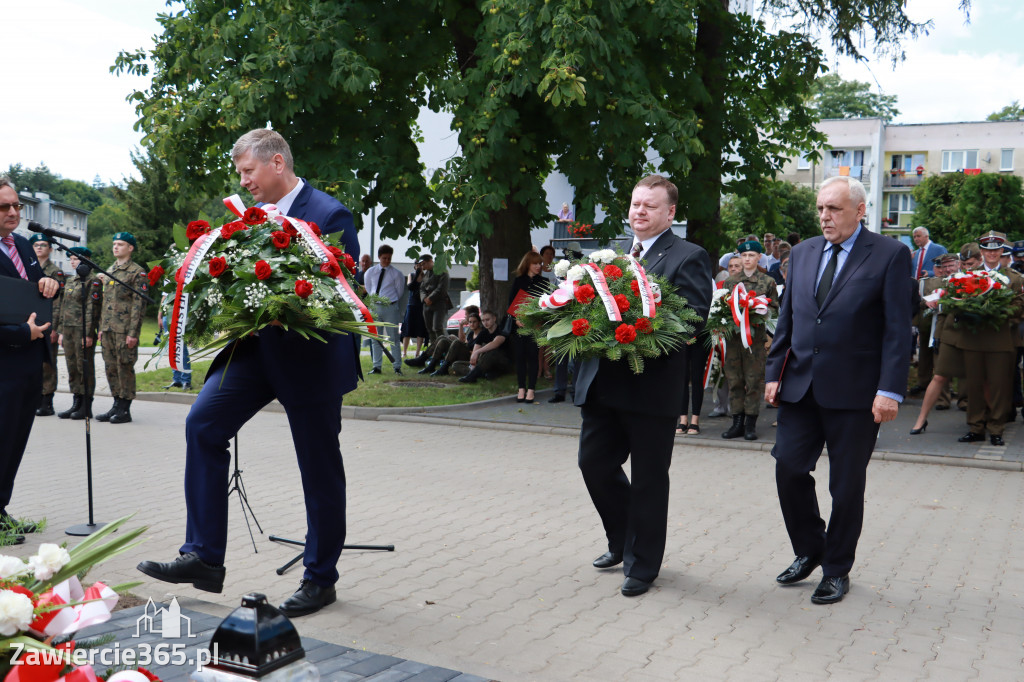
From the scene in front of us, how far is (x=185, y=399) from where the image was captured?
15344 millimetres

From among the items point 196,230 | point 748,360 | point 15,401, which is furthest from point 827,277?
point 748,360

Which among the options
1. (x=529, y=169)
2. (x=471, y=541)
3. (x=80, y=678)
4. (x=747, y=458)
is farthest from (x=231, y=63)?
(x=80, y=678)

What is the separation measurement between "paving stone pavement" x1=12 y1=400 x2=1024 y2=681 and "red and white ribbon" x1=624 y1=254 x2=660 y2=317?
1590 millimetres

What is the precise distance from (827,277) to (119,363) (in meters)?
10.2

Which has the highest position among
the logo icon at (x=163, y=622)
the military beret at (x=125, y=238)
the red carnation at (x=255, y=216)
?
the military beret at (x=125, y=238)

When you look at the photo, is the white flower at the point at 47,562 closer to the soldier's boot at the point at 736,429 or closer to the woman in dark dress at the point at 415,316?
the soldier's boot at the point at 736,429

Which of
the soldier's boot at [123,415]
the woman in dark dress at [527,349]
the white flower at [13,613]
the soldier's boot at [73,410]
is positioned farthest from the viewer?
the woman in dark dress at [527,349]

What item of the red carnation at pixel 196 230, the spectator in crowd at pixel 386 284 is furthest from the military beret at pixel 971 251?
the red carnation at pixel 196 230

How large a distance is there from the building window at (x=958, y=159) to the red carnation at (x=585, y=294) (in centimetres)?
7626

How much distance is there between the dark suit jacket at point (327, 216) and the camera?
15.9 ft

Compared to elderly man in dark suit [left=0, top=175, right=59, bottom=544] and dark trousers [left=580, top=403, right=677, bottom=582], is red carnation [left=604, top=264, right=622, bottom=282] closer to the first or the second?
dark trousers [left=580, top=403, right=677, bottom=582]

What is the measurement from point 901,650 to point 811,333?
1.75m

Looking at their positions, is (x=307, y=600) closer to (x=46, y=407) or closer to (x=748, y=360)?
(x=748, y=360)

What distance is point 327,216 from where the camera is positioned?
16.0ft
